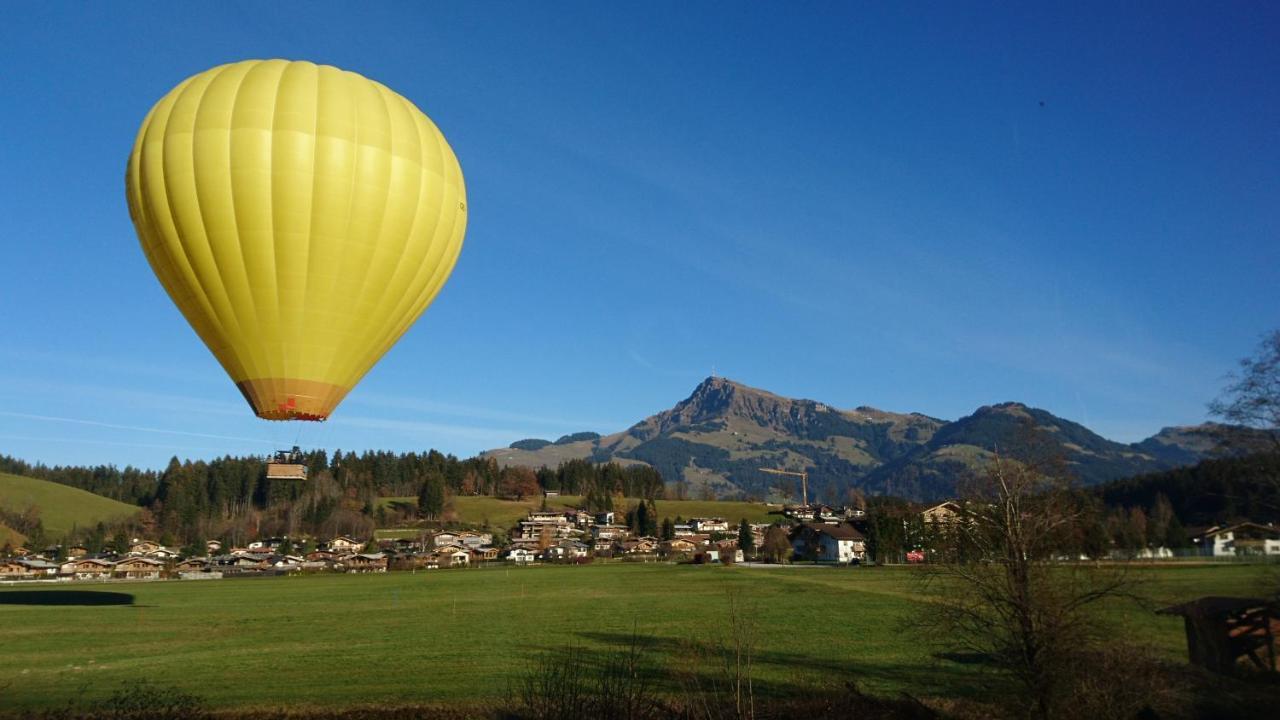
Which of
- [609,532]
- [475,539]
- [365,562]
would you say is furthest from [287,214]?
[609,532]

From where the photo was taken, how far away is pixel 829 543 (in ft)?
357

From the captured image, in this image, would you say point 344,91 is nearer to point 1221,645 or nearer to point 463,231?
point 463,231

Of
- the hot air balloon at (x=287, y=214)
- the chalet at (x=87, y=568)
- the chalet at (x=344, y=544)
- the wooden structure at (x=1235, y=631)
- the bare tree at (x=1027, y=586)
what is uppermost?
the hot air balloon at (x=287, y=214)

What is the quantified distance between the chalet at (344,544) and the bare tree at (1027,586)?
421ft

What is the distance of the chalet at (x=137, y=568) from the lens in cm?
10554

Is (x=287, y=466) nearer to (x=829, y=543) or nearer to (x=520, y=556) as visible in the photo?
(x=829, y=543)

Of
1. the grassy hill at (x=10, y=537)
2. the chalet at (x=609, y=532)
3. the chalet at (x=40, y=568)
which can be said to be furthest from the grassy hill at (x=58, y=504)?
the chalet at (x=609, y=532)

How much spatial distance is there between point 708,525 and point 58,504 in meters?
147

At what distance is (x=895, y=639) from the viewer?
28.3 m

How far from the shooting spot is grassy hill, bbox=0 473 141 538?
16838 cm

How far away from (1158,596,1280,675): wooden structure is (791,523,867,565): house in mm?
81196

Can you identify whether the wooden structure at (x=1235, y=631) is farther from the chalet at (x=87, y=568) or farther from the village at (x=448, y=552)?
the chalet at (x=87, y=568)

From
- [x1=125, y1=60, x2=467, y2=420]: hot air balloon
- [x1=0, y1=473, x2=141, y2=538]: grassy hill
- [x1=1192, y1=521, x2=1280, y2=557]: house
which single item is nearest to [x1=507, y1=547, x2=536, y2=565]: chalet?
[x1=1192, y1=521, x2=1280, y2=557]: house

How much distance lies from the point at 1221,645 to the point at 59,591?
8360 cm
